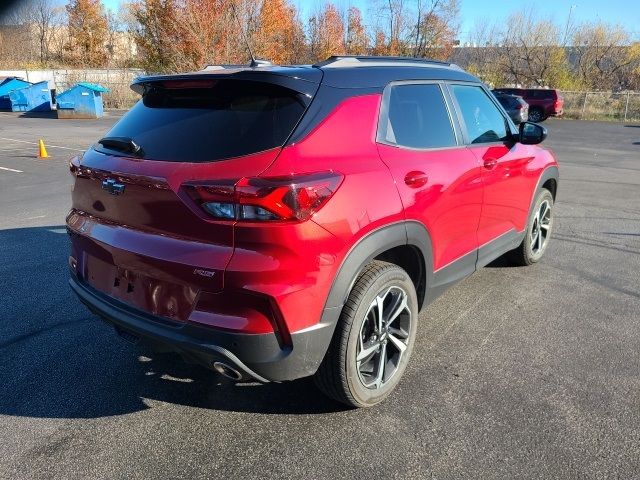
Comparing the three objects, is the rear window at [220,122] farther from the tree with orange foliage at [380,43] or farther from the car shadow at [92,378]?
the tree with orange foliage at [380,43]

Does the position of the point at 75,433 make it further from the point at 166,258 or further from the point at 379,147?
the point at 379,147

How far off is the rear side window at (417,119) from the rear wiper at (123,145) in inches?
48.5

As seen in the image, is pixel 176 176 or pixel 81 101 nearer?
pixel 176 176

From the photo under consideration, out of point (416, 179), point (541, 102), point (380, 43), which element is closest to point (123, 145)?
point (416, 179)

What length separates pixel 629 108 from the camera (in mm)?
33375

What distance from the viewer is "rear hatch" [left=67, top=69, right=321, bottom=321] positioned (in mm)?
2355

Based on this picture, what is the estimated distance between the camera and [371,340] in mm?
2850

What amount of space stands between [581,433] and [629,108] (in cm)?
3671

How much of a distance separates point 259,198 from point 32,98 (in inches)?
1368

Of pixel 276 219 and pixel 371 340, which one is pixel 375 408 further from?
pixel 276 219

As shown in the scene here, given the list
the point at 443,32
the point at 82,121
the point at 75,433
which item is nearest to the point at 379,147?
the point at 75,433

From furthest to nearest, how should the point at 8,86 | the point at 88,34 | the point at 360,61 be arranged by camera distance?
the point at 88,34 < the point at 8,86 < the point at 360,61

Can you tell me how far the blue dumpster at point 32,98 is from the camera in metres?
31.4

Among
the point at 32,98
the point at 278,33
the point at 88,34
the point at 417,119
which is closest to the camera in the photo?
the point at 417,119
